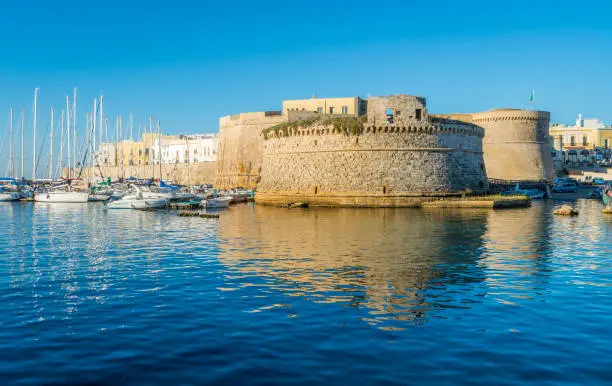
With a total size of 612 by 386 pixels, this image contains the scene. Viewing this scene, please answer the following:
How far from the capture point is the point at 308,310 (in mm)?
9258

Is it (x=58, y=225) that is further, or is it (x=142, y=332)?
(x=58, y=225)

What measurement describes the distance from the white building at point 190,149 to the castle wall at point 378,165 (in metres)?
33.3

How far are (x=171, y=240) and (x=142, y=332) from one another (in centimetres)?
1055

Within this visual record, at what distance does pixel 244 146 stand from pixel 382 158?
18.7 metres

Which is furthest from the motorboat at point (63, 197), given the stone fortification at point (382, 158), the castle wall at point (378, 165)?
the stone fortification at point (382, 158)

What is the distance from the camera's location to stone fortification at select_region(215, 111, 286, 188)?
160 ft

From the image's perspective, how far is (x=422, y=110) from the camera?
33.7 m

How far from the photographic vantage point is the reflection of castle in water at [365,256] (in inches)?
408

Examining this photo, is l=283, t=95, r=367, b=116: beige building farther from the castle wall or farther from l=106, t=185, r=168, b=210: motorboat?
l=106, t=185, r=168, b=210: motorboat

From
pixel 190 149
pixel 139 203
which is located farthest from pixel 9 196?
pixel 190 149

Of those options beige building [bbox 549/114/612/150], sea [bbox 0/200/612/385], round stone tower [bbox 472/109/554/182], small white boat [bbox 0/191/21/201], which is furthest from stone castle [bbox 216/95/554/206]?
beige building [bbox 549/114/612/150]

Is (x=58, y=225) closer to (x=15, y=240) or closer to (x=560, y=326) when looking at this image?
(x=15, y=240)

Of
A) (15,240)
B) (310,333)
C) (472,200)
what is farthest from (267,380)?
(472,200)

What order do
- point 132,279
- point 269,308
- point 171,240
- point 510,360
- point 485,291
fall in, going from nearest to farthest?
point 510,360 < point 269,308 < point 485,291 < point 132,279 < point 171,240
